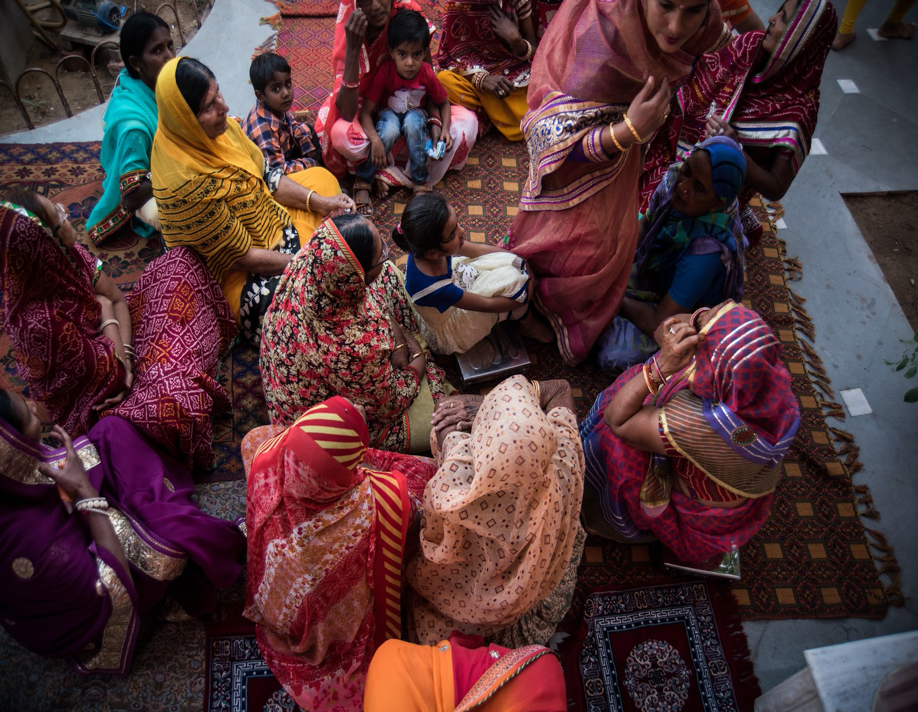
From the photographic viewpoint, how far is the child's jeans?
3.79m

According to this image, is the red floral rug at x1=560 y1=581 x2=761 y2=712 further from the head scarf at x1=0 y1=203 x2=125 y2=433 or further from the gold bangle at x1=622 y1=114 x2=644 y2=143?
the head scarf at x1=0 y1=203 x2=125 y2=433

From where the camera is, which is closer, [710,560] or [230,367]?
[710,560]

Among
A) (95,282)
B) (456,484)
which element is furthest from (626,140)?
(95,282)

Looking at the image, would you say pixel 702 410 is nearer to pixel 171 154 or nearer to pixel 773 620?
pixel 773 620

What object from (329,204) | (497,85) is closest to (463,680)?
(329,204)

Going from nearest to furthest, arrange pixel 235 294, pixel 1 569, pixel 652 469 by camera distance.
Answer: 1. pixel 1 569
2. pixel 652 469
3. pixel 235 294

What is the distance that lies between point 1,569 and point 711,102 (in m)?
3.75

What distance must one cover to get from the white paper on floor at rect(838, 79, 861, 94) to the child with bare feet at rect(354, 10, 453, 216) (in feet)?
10.4

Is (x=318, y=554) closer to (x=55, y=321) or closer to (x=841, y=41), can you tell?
(x=55, y=321)

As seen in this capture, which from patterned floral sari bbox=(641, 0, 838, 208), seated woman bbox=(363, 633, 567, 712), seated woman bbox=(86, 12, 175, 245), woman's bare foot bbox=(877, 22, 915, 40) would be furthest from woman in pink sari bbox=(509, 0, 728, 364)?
woman's bare foot bbox=(877, 22, 915, 40)

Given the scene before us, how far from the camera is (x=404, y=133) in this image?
384 centimetres

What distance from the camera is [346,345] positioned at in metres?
2.36

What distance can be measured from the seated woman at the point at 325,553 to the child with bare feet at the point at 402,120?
225 centimetres

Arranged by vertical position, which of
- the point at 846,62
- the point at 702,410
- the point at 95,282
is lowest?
the point at 95,282
